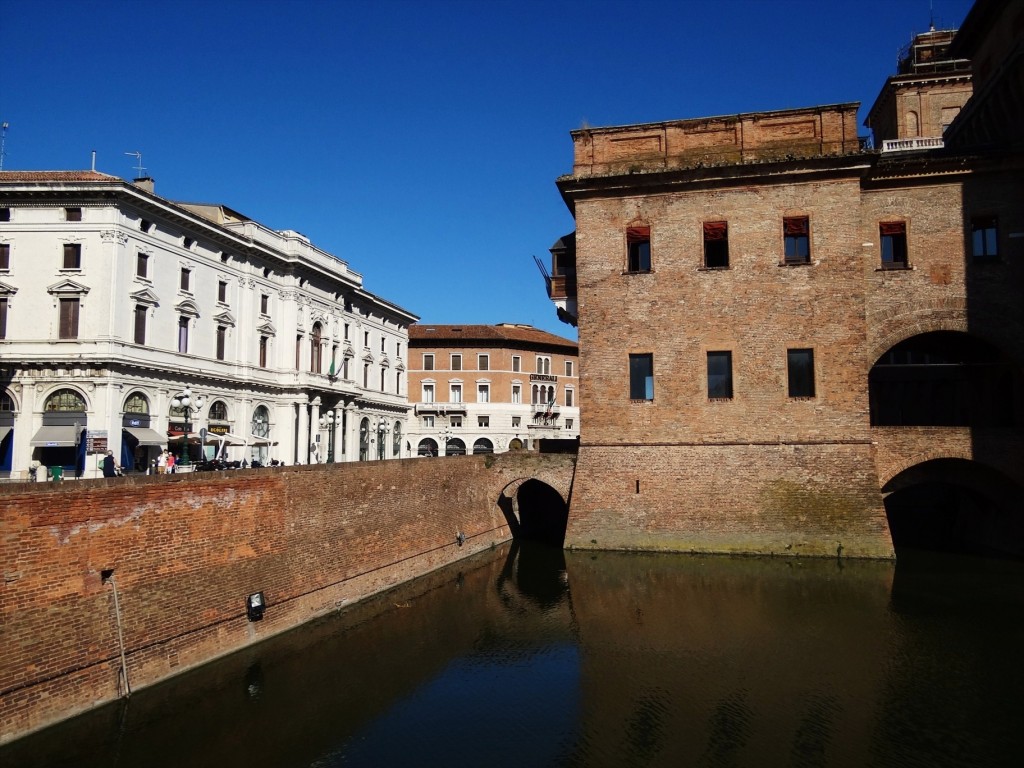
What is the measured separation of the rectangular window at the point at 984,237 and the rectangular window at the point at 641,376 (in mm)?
10419

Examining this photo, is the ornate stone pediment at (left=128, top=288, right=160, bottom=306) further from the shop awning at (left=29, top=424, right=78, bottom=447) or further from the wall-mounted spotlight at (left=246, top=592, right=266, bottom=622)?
the wall-mounted spotlight at (left=246, top=592, right=266, bottom=622)

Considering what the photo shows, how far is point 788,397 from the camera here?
22.8m

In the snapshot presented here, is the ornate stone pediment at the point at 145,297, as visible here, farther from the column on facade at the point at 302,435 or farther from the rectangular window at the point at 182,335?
the column on facade at the point at 302,435

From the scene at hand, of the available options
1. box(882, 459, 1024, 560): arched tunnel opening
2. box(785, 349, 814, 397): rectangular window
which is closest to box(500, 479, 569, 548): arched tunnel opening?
box(785, 349, 814, 397): rectangular window

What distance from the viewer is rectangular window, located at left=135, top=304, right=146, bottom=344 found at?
29312 mm

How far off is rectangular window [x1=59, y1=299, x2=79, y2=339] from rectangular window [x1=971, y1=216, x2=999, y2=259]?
31131mm

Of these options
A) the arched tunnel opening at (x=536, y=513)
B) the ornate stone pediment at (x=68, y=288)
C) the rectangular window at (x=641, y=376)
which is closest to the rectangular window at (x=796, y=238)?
the rectangular window at (x=641, y=376)

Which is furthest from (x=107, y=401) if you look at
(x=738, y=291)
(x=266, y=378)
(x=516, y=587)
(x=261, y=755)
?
(x=738, y=291)

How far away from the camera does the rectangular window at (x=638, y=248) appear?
2441 centimetres

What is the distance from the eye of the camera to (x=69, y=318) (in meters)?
27.6

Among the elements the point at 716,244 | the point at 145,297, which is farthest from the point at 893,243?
the point at 145,297

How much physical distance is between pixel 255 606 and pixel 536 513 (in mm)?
19062

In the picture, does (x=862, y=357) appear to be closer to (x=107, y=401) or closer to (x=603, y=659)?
(x=603, y=659)

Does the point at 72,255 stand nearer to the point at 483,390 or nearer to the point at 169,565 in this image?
the point at 169,565
